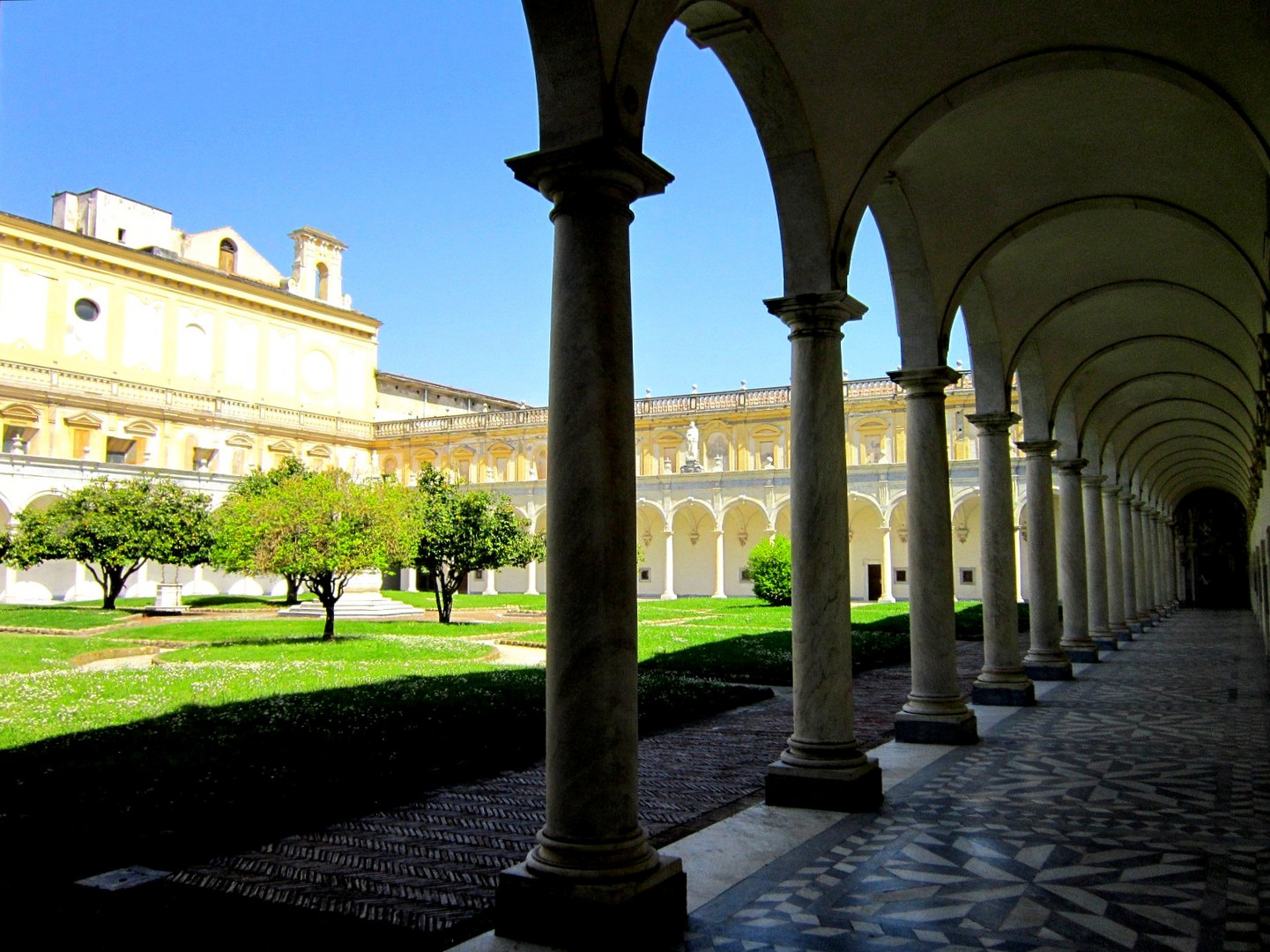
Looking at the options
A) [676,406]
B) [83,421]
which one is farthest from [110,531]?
[676,406]

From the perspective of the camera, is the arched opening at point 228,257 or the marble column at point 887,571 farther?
the arched opening at point 228,257

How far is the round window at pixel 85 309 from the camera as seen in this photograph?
147ft

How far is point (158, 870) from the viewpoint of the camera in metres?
5.00

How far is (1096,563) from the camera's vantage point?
680 inches

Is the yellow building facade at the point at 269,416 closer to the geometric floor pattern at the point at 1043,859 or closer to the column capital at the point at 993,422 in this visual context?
the column capital at the point at 993,422

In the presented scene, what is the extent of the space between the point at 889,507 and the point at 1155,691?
3046 centimetres

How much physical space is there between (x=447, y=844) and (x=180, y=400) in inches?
1800

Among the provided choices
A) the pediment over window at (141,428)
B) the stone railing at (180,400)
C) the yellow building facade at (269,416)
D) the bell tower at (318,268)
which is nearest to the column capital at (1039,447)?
the yellow building facade at (269,416)

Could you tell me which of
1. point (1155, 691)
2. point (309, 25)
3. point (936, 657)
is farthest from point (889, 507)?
point (309, 25)

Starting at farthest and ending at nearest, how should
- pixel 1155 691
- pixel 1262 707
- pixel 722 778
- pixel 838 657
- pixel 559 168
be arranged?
pixel 1155 691 < pixel 1262 707 < pixel 722 778 < pixel 838 657 < pixel 559 168

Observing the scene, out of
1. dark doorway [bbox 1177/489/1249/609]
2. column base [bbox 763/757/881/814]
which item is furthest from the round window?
dark doorway [bbox 1177/489/1249/609]

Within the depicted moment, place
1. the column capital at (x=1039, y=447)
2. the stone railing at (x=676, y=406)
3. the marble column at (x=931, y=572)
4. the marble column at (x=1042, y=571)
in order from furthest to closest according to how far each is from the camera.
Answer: the stone railing at (x=676, y=406) < the column capital at (x=1039, y=447) < the marble column at (x=1042, y=571) < the marble column at (x=931, y=572)

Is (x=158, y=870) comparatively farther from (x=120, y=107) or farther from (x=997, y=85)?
(x=997, y=85)

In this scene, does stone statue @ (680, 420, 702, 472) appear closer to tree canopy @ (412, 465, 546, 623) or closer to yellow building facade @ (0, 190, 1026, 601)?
yellow building facade @ (0, 190, 1026, 601)
